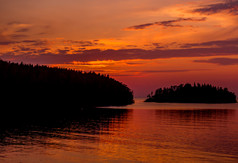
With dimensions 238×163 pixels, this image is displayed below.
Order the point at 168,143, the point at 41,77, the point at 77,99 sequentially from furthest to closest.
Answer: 1. the point at 77,99
2. the point at 41,77
3. the point at 168,143

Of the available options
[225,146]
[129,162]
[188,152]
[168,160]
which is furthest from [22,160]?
[225,146]

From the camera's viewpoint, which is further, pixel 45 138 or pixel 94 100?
pixel 94 100

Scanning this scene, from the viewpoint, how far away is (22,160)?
91.1 ft

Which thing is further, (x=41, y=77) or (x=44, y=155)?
(x=41, y=77)

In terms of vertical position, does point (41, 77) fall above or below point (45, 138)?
above

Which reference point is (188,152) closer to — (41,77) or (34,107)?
(34,107)

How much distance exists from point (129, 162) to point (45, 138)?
1725 centimetres

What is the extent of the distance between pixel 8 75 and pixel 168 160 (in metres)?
115

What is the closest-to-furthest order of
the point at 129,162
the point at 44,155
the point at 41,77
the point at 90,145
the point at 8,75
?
the point at 129,162
the point at 44,155
the point at 90,145
the point at 8,75
the point at 41,77

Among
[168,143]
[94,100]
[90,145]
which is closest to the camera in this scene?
[90,145]

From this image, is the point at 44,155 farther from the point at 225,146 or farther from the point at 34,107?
the point at 34,107

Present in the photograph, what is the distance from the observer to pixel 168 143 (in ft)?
129

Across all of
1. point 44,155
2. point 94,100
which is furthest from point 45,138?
point 94,100

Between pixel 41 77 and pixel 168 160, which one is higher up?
pixel 41 77
